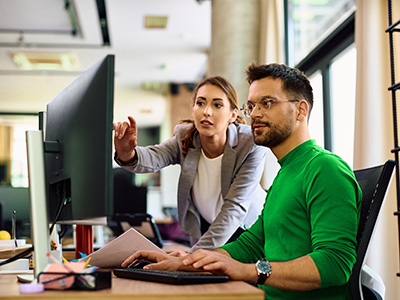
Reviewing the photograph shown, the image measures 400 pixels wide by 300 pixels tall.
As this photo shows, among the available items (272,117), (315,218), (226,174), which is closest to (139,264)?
(315,218)

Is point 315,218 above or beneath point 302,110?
beneath

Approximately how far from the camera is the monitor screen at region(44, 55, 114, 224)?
38.2 inches

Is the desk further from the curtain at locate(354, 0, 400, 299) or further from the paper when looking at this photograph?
the curtain at locate(354, 0, 400, 299)

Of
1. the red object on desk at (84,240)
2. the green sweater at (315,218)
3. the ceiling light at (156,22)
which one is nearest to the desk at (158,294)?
the green sweater at (315,218)

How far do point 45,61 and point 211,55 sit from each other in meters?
4.16

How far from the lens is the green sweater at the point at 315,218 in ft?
3.85

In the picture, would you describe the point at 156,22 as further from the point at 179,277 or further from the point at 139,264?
the point at 179,277

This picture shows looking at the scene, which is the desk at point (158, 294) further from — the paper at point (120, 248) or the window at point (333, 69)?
the window at point (333, 69)

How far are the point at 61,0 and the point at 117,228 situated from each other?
3.54 metres

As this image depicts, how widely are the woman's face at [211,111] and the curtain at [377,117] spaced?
73 centimetres

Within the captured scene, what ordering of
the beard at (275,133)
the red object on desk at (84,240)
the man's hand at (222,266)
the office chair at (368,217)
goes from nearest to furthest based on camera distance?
the man's hand at (222,266)
the office chair at (368,217)
the beard at (275,133)
the red object on desk at (84,240)

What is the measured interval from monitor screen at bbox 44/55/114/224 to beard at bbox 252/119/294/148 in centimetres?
62

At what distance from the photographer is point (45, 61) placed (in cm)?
862

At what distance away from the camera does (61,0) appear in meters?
6.13
